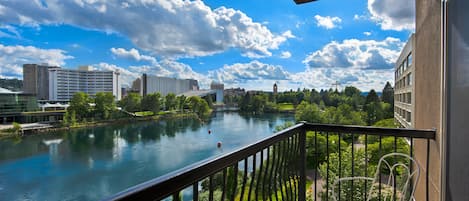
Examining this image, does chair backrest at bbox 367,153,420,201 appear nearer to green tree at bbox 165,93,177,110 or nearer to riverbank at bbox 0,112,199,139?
riverbank at bbox 0,112,199,139

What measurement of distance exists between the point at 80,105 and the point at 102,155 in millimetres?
4346

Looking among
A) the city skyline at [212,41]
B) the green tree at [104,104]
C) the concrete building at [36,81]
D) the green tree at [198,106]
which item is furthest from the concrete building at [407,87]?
the green tree at [104,104]

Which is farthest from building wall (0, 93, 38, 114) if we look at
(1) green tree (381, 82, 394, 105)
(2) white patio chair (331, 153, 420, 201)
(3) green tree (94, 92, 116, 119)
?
(1) green tree (381, 82, 394, 105)

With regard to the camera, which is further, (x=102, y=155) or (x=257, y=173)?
(x=102, y=155)

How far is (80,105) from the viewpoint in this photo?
55.2 feet

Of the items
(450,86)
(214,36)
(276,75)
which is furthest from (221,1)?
(450,86)

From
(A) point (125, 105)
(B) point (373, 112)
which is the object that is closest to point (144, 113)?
(A) point (125, 105)

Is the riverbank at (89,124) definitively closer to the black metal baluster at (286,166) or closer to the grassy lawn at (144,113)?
the grassy lawn at (144,113)

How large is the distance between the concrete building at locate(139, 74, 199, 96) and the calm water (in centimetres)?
293

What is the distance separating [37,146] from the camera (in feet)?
55.7

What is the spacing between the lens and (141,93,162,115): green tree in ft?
66.7

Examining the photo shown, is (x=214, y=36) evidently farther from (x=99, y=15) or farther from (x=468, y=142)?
(x=468, y=142)

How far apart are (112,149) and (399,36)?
2340cm

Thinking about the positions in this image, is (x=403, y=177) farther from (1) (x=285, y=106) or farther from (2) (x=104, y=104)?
(2) (x=104, y=104)
